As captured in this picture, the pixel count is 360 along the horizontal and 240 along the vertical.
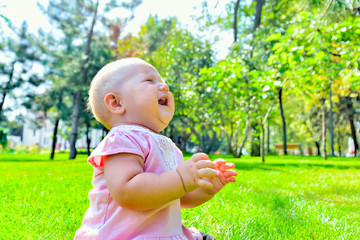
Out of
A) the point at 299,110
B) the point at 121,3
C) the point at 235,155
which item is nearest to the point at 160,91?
the point at 235,155

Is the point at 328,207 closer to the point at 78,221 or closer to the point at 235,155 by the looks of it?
the point at 78,221

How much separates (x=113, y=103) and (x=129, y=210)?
21.0 inches

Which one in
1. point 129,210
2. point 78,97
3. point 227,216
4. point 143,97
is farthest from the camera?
point 78,97

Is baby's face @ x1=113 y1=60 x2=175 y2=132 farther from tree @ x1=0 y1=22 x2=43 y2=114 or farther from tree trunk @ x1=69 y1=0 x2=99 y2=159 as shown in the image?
tree @ x1=0 y1=22 x2=43 y2=114

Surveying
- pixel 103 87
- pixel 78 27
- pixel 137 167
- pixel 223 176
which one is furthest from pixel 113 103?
pixel 78 27

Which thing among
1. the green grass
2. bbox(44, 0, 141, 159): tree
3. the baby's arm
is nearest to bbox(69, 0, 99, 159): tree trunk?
bbox(44, 0, 141, 159): tree

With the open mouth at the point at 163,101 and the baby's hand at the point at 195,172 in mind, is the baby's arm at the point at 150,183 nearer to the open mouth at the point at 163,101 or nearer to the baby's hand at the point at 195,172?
the baby's hand at the point at 195,172

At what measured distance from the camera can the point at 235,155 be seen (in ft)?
43.7

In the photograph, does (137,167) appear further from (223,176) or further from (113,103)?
(223,176)

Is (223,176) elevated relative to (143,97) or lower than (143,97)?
lower

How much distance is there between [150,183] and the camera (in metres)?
1.26

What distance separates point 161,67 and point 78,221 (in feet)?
50.3

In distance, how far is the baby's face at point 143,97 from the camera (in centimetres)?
151

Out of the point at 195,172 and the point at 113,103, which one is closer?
the point at 195,172
